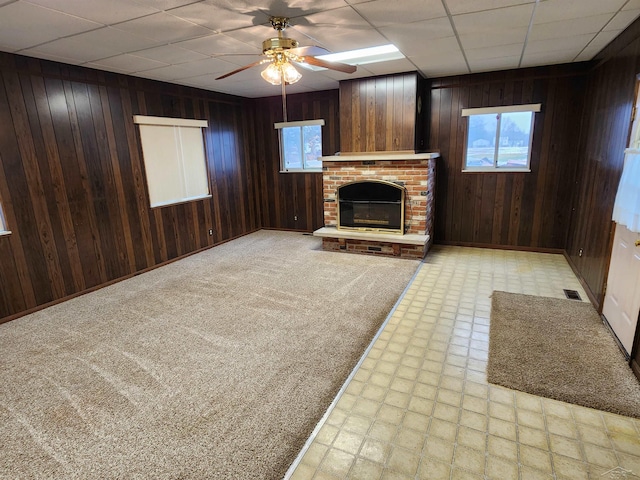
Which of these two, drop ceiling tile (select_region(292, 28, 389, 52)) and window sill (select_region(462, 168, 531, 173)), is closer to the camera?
drop ceiling tile (select_region(292, 28, 389, 52))

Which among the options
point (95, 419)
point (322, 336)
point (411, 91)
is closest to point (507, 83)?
point (411, 91)

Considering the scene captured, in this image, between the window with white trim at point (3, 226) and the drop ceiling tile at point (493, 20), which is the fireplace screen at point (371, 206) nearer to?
the drop ceiling tile at point (493, 20)

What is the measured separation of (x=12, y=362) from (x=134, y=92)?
3296mm

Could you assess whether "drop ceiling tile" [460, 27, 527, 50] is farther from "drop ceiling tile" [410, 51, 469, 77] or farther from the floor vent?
the floor vent

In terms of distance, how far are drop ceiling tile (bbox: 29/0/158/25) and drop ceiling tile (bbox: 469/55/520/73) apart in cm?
355

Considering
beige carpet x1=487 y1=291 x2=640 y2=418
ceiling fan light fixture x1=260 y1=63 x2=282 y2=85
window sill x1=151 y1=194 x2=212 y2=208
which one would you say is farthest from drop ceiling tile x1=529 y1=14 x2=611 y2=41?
window sill x1=151 y1=194 x2=212 y2=208

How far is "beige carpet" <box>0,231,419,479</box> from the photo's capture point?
1.75 m

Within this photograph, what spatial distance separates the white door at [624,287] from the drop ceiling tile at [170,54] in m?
4.07

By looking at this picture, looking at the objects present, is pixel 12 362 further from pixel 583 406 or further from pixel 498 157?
pixel 498 157

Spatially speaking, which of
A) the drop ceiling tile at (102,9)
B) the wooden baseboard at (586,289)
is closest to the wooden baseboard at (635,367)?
the wooden baseboard at (586,289)

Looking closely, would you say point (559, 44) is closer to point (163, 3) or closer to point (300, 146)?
point (163, 3)

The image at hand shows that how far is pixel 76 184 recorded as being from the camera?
3824mm

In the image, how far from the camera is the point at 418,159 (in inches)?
180

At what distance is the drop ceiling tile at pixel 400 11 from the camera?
94.7 inches
